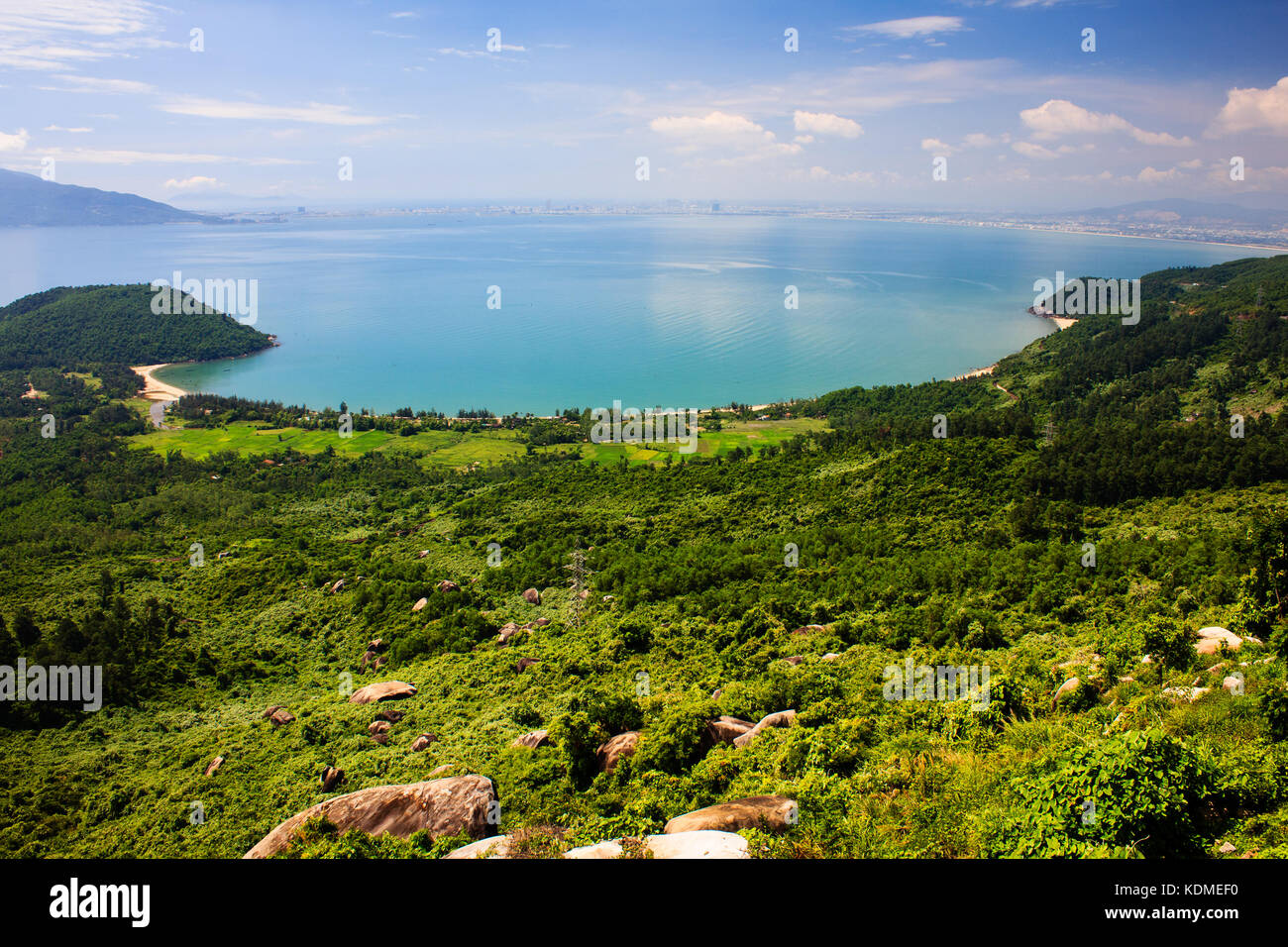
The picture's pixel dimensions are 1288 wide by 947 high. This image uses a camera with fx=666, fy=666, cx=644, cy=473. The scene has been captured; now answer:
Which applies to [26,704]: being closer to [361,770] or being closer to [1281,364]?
[361,770]

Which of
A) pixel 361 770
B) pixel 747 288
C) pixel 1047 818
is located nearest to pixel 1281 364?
pixel 1047 818

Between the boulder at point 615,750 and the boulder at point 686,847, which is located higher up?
the boulder at point 686,847

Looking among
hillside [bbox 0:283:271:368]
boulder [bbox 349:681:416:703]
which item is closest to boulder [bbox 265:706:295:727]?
boulder [bbox 349:681:416:703]

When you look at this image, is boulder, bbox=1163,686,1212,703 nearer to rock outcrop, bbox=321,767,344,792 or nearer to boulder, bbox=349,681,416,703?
rock outcrop, bbox=321,767,344,792

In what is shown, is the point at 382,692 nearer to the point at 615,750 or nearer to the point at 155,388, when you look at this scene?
the point at 615,750

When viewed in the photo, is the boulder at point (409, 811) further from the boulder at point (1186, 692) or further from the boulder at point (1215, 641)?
the boulder at point (1215, 641)

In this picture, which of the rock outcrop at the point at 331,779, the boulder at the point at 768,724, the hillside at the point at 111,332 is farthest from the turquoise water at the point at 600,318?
the rock outcrop at the point at 331,779

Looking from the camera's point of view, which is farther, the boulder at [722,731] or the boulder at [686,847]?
the boulder at [722,731]
